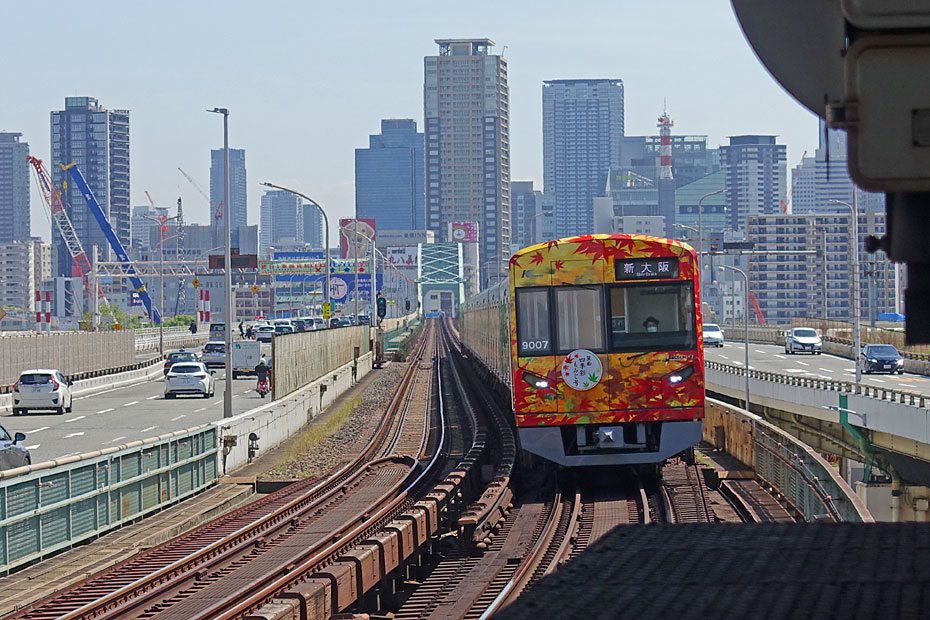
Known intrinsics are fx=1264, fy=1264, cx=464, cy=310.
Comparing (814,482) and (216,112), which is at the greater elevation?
(216,112)

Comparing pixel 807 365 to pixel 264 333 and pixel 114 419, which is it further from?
pixel 264 333

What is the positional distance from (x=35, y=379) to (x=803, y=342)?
3947cm

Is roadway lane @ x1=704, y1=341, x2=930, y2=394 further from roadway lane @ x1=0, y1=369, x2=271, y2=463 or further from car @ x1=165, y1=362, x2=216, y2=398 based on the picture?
car @ x1=165, y1=362, x2=216, y2=398

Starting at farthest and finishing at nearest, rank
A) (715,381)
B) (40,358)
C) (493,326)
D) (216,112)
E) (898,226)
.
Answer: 1. (40,358)
2. (715,381)
3. (216,112)
4. (493,326)
5. (898,226)

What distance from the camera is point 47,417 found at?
3606 cm

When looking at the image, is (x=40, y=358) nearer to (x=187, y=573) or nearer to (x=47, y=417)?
(x=47, y=417)

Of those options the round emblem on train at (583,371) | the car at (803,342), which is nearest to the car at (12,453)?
the round emblem on train at (583,371)

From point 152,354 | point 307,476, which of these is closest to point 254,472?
point 307,476

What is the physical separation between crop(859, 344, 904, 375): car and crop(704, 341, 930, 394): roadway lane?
45cm

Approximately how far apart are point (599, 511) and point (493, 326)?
506 inches

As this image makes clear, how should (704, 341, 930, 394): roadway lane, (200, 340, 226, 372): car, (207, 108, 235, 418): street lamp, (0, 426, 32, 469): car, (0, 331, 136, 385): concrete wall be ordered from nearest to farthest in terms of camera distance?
1. (0, 426, 32, 469): car
2. (207, 108, 235, 418): street lamp
3. (704, 341, 930, 394): roadway lane
4. (0, 331, 136, 385): concrete wall
5. (200, 340, 226, 372): car

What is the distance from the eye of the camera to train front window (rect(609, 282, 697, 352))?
16219 mm

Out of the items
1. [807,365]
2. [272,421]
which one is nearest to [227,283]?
[272,421]

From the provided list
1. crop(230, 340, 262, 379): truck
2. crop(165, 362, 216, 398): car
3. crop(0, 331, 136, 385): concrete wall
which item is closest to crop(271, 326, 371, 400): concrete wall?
crop(230, 340, 262, 379): truck
